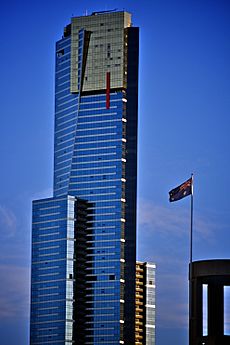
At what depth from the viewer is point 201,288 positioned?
337 ft

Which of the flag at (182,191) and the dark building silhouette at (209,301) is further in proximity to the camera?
the flag at (182,191)

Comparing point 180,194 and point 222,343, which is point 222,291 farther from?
point 180,194

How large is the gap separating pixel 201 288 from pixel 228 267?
353cm

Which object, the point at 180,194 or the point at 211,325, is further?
the point at 180,194

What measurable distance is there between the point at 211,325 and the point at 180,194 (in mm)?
15553

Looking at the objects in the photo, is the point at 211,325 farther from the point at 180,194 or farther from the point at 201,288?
the point at 180,194

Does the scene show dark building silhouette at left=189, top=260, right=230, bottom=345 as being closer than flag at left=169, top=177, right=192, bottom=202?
Yes

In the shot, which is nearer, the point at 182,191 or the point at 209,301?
the point at 209,301

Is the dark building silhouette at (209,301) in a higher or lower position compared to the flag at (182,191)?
lower

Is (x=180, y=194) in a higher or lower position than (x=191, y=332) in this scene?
higher

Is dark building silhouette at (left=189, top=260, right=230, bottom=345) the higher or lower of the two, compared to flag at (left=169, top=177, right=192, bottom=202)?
lower

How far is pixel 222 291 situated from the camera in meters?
102

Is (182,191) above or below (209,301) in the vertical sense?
above

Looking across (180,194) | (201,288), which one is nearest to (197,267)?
(201,288)
